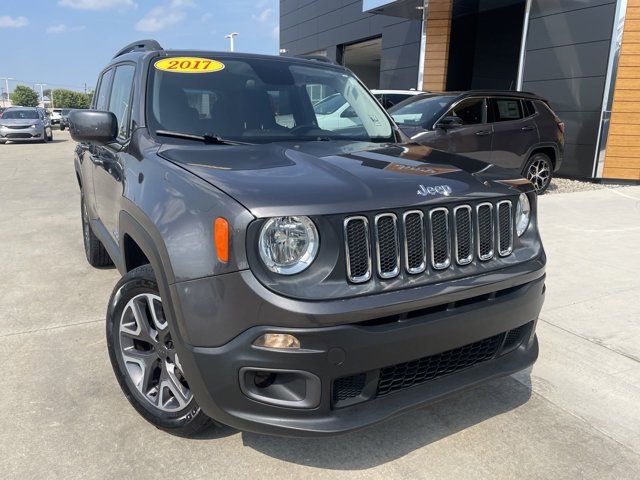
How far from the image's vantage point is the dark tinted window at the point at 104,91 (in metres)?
4.22

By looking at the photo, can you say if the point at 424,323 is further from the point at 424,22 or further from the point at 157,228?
the point at 424,22

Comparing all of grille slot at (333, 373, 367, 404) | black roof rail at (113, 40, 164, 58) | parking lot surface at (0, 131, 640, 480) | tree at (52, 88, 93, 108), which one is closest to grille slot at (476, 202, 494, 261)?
grille slot at (333, 373, 367, 404)

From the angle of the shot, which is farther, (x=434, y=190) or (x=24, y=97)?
(x=24, y=97)

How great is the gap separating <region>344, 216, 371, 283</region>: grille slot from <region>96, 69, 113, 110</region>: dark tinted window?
10.1 feet

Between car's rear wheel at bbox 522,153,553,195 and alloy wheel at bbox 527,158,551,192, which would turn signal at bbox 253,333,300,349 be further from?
alloy wheel at bbox 527,158,551,192

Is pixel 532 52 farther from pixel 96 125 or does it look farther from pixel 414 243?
pixel 414 243

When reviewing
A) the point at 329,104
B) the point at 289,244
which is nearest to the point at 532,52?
the point at 329,104

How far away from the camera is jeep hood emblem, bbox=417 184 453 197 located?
209 cm

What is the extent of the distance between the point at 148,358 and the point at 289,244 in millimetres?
1057

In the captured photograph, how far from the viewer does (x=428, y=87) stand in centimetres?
1598

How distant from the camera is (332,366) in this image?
1.83 meters

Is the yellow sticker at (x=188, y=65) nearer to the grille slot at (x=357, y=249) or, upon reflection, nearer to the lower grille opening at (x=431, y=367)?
the grille slot at (x=357, y=249)

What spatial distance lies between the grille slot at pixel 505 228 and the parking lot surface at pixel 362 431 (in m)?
0.90

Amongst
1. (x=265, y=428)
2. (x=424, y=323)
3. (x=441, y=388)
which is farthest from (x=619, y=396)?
(x=265, y=428)
